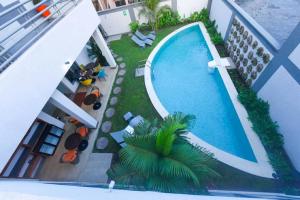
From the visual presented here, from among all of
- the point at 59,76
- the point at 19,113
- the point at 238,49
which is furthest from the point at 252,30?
the point at 19,113

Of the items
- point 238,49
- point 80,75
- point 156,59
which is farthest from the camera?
point 156,59

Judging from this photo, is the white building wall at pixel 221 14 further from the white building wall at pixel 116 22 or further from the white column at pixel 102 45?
the white column at pixel 102 45

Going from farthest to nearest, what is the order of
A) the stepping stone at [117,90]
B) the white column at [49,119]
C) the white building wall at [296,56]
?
the stepping stone at [117,90] → the white column at [49,119] → the white building wall at [296,56]

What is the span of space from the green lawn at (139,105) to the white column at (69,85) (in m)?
3.47

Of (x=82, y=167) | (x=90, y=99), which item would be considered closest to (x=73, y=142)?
(x=82, y=167)

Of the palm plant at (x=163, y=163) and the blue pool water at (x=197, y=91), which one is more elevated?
the palm plant at (x=163, y=163)

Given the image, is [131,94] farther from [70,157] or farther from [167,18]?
[167,18]

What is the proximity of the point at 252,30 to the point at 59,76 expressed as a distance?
944cm

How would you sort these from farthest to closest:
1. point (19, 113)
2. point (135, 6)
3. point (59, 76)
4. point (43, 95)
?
point (135, 6) → point (59, 76) → point (43, 95) → point (19, 113)

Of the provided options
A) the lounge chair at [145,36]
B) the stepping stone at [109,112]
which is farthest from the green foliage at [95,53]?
the stepping stone at [109,112]

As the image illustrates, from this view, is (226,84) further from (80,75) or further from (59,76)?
(80,75)

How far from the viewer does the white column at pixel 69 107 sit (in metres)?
5.79

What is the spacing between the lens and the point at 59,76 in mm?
5789

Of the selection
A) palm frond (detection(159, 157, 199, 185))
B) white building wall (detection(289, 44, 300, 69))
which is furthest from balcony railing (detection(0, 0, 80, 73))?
white building wall (detection(289, 44, 300, 69))
